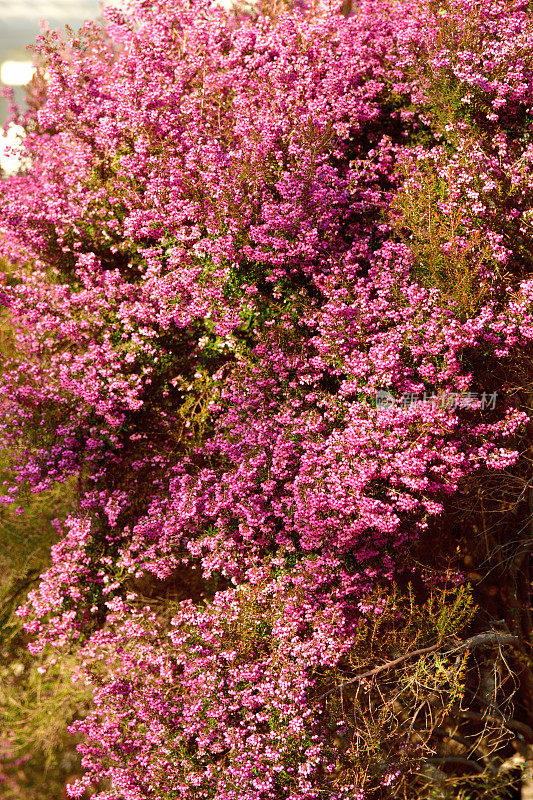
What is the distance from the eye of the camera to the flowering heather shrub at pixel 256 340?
8438 millimetres

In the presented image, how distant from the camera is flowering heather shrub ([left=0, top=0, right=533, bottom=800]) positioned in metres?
8.44

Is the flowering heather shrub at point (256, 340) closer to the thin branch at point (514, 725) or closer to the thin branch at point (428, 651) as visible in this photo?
the thin branch at point (428, 651)

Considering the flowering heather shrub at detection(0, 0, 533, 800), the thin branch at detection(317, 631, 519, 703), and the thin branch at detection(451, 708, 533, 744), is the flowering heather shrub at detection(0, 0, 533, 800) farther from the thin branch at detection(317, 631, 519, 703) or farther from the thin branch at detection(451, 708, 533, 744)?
the thin branch at detection(451, 708, 533, 744)

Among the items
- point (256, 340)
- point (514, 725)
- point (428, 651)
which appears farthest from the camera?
point (514, 725)

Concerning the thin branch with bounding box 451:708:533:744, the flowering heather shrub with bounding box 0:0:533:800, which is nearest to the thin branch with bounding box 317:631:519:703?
the flowering heather shrub with bounding box 0:0:533:800

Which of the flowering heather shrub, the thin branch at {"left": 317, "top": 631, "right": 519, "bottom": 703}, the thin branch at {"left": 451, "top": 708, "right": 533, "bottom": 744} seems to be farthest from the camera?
the thin branch at {"left": 451, "top": 708, "right": 533, "bottom": 744}

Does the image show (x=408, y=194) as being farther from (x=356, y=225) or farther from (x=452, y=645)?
(x=452, y=645)

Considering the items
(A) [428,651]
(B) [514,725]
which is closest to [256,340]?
(A) [428,651]

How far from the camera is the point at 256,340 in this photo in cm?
1048

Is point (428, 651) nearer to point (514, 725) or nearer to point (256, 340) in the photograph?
point (514, 725)

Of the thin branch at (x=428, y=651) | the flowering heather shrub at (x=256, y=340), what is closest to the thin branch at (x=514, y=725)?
the thin branch at (x=428, y=651)

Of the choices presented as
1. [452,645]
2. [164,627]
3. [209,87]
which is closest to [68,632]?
[164,627]

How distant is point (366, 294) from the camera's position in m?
9.42

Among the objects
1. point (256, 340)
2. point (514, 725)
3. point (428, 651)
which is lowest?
point (514, 725)
